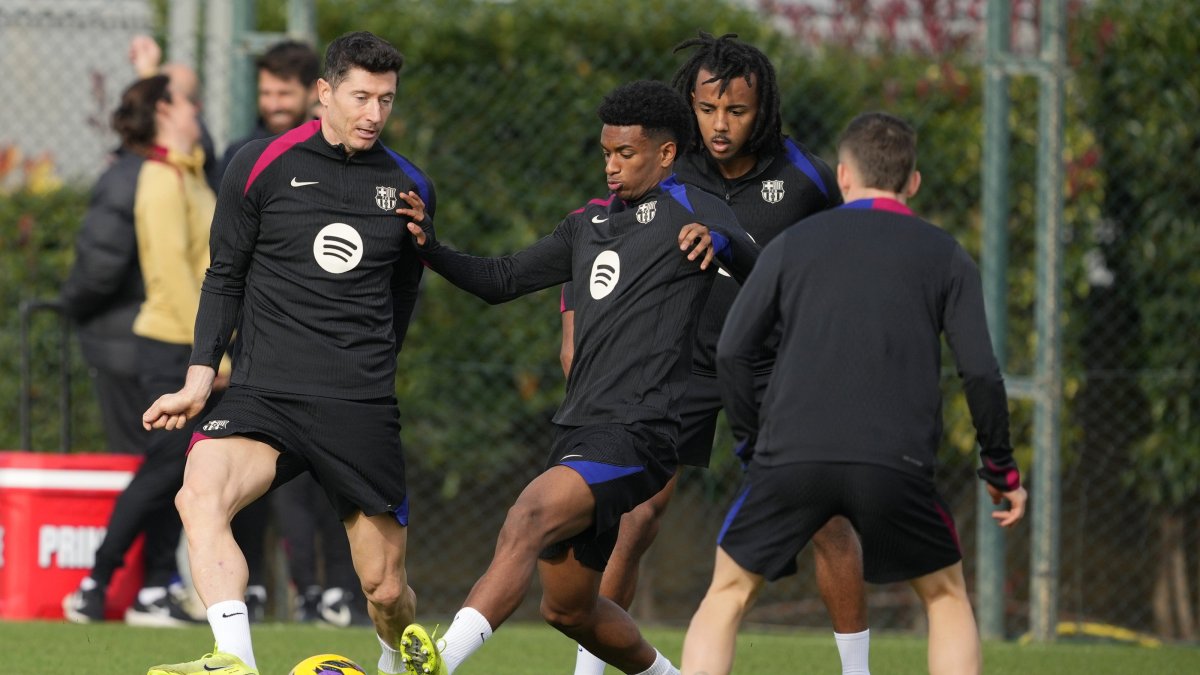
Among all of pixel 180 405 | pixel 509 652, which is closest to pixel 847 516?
pixel 180 405

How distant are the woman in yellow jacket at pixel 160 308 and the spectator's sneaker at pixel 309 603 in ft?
1.71

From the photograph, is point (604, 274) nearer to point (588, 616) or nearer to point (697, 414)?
point (697, 414)

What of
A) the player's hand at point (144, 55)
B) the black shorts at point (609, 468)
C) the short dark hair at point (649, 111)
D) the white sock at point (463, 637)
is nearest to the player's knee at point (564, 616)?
the black shorts at point (609, 468)

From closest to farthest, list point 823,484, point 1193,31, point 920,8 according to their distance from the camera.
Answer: point 823,484 < point 1193,31 < point 920,8

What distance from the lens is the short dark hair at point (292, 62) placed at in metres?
8.02

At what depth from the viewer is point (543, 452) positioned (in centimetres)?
915

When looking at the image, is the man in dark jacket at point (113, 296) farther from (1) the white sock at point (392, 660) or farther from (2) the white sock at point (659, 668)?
(2) the white sock at point (659, 668)

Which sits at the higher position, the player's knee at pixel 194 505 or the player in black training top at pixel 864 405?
the player in black training top at pixel 864 405

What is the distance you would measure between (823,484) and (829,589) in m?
1.14

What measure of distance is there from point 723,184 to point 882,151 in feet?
4.58

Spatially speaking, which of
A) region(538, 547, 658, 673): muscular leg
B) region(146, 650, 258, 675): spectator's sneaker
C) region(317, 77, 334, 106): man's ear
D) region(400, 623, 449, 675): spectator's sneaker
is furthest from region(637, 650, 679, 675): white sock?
region(317, 77, 334, 106): man's ear

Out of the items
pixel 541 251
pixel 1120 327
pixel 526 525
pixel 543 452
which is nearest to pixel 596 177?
pixel 543 452

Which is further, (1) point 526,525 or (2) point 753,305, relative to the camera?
(1) point 526,525

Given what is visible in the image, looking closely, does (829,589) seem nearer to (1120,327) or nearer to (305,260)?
(305,260)
